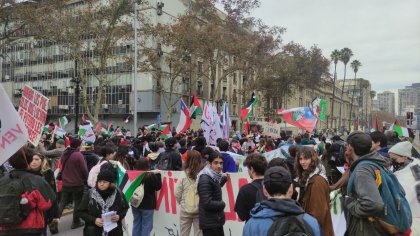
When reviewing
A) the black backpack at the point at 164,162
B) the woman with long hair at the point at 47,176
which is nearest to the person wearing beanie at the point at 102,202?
the woman with long hair at the point at 47,176

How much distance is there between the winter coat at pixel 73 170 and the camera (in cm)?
800

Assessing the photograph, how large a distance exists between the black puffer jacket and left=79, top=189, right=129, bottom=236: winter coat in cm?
95

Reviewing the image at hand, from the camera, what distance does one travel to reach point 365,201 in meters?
3.25

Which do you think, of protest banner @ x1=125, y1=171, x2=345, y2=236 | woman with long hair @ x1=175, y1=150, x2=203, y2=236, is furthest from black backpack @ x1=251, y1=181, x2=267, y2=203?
protest banner @ x1=125, y1=171, x2=345, y2=236

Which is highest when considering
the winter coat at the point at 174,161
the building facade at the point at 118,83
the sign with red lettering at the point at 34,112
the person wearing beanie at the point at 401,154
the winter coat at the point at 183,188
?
the building facade at the point at 118,83

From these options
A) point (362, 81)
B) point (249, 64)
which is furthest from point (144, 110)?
point (362, 81)

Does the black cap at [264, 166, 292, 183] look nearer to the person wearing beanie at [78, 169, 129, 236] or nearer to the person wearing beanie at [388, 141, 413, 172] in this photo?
the person wearing beanie at [78, 169, 129, 236]

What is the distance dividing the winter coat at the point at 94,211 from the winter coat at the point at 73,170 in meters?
3.12

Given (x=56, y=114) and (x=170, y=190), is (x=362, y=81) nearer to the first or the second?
(x=56, y=114)

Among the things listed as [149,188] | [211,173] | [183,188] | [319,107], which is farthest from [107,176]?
[319,107]

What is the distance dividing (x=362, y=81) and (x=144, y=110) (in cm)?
7613

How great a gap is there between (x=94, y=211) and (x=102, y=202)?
0.15 meters

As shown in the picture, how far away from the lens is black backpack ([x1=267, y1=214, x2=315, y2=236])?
2.49 m

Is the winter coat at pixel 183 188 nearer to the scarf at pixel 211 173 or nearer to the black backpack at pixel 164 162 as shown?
the scarf at pixel 211 173
